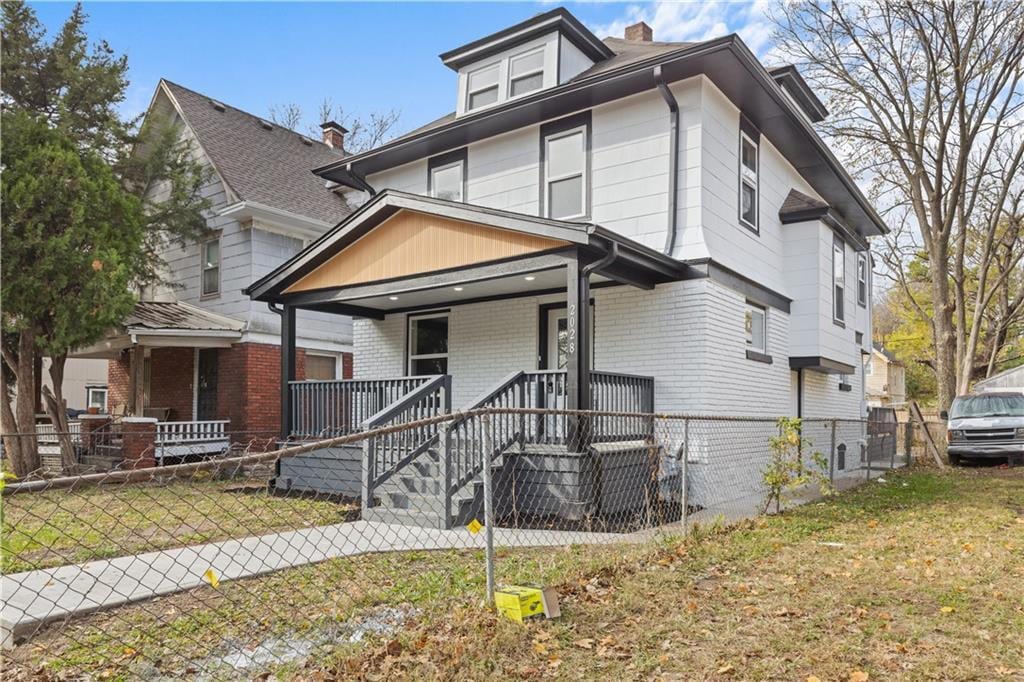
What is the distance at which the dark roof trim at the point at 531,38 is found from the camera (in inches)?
469

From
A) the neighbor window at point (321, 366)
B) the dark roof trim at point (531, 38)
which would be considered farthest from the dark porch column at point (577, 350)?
the neighbor window at point (321, 366)

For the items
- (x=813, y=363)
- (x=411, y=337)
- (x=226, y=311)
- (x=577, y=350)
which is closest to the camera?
(x=577, y=350)

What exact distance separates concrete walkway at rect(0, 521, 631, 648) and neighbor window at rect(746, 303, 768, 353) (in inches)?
220

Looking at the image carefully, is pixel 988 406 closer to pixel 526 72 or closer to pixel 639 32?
pixel 639 32

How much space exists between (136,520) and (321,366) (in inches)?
342

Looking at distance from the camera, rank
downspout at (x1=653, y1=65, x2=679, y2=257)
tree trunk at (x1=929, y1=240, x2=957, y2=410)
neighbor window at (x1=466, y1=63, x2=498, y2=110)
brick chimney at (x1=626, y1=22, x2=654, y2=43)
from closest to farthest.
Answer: downspout at (x1=653, y1=65, x2=679, y2=257) → neighbor window at (x1=466, y1=63, x2=498, y2=110) → brick chimney at (x1=626, y1=22, x2=654, y2=43) → tree trunk at (x1=929, y1=240, x2=957, y2=410)

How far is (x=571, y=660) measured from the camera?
12.5 feet

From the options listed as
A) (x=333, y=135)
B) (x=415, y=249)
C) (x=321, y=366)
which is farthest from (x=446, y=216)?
(x=333, y=135)

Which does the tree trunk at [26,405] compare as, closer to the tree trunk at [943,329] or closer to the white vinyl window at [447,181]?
the white vinyl window at [447,181]

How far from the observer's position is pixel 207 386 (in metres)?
16.0

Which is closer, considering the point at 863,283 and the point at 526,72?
the point at 526,72

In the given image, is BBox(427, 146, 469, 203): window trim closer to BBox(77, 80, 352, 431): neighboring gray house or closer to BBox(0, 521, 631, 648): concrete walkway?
BBox(77, 80, 352, 431): neighboring gray house

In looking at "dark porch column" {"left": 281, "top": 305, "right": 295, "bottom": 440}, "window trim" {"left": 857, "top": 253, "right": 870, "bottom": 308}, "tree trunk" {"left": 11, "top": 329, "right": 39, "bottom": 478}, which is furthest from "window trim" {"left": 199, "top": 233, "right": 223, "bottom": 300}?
"window trim" {"left": 857, "top": 253, "right": 870, "bottom": 308}

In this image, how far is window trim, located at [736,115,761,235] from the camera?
11.4 m
